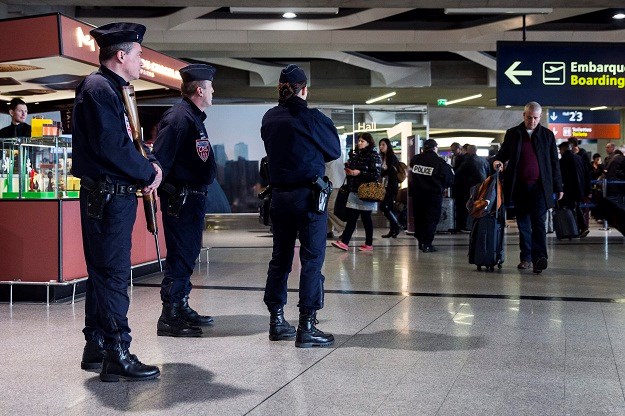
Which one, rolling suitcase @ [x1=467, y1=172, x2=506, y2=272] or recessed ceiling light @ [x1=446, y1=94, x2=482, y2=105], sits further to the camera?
recessed ceiling light @ [x1=446, y1=94, x2=482, y2=105]

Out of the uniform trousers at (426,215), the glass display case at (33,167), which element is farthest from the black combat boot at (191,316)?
the uniform trousers at (426,215)

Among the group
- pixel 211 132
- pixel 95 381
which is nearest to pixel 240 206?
pixel 211 132

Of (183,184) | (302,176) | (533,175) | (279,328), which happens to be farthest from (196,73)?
(533,175)

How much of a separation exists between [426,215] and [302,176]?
6.80 m

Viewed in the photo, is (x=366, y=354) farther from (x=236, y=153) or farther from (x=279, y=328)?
(x=236, y=153)

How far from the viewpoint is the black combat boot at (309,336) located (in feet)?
15.6

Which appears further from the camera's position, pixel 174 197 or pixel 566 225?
pixel 566 225

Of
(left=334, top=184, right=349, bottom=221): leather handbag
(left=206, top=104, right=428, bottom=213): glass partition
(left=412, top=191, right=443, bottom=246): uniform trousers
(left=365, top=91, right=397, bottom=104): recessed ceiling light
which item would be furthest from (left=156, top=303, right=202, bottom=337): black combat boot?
(left=365, top=91, right=397, bottom=104): recessed ceiling light

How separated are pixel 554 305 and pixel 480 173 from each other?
29.5ft

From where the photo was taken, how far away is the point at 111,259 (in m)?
3.89

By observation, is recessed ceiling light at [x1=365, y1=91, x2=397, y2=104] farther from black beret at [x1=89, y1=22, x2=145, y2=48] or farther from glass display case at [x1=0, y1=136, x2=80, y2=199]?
black beret at [x1=89, y1=22, x2=145, y2=48]

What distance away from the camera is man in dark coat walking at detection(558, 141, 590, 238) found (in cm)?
1209

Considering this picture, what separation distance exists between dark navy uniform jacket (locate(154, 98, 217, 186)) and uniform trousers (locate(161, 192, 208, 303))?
119 millimetres

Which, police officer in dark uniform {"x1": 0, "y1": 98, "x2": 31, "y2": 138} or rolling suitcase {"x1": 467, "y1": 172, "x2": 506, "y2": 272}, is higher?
police officer in dark uniform {"x1": 0, "y1": 98, "x2": 31, "y2": 138}
